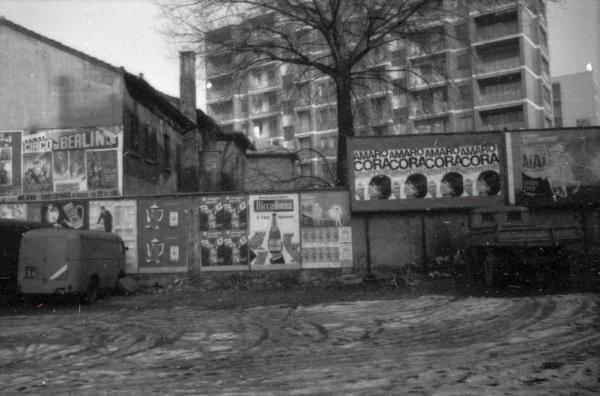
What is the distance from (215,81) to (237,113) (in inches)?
1799

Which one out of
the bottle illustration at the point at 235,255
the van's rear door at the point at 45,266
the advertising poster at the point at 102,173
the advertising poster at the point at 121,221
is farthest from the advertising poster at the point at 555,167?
the advertising poster at the point at 102,173

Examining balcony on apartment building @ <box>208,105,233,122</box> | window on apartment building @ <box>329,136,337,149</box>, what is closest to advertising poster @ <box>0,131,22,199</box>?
window on apartment building @ <box>329,136,337,149</box>

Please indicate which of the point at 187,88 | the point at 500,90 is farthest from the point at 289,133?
the point at 187,88

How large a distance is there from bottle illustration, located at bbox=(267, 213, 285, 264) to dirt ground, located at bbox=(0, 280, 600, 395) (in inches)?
136

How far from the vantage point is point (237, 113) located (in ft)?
217

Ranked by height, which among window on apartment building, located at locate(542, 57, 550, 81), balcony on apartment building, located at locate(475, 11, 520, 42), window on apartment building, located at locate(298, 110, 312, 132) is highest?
balcony on apartment building, located at locate(475, 11, 520, 42)

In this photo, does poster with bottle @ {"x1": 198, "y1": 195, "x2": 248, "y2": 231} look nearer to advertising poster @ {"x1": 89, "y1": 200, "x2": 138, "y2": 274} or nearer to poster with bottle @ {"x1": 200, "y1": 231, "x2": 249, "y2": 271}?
poster with bottle @ {"x1": 200, "y1": 231, "x2": 249, "y2": 271}

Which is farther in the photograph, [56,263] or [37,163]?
[37,163]

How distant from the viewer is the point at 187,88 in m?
29.2

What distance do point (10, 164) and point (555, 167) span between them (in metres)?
17.4

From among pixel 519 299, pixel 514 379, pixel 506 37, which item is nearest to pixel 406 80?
pixel 519 299

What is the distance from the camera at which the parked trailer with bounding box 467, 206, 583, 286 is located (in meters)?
12.7

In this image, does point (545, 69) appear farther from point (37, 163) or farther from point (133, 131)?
point (37, 163)

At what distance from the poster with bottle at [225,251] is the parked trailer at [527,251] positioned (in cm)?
647
